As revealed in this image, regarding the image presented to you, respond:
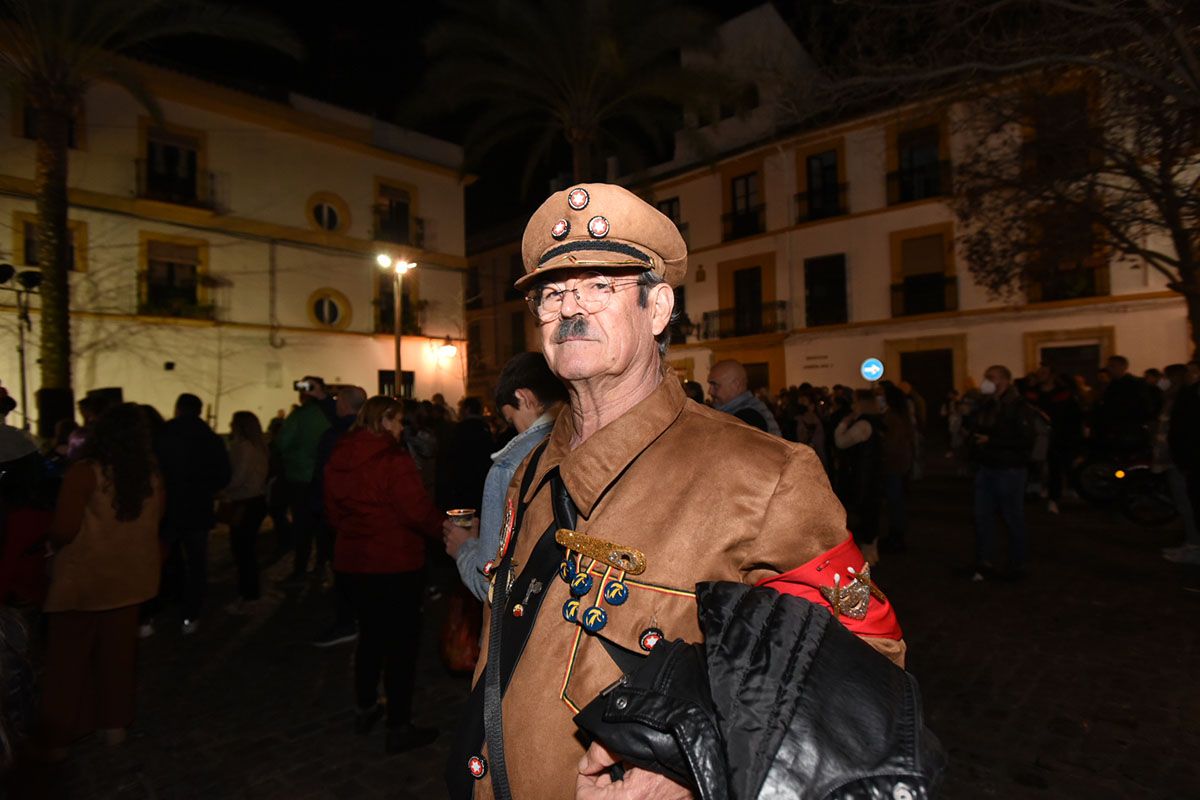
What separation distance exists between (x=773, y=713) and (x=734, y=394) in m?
4.71

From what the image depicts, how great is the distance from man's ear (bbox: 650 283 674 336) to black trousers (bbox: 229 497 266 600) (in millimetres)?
5918

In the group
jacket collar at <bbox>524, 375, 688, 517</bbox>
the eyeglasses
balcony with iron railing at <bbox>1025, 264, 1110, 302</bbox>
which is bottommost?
jacket collar at <bbox>524, 375, 688, 517</bbox>

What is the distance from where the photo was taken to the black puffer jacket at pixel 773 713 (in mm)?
897

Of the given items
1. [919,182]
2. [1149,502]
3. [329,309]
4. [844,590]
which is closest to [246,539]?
→ [844,590]

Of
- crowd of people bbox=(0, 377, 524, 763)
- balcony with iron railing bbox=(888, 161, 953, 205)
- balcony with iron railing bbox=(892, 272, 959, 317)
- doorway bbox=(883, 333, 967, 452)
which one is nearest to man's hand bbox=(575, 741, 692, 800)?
crowd of people bbox=(0, 377, 524, 763)

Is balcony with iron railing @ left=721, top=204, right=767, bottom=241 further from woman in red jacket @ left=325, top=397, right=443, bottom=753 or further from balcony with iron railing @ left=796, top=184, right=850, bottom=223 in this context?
woman in red jacket @ left=325, top=397, right=443, bottom=753

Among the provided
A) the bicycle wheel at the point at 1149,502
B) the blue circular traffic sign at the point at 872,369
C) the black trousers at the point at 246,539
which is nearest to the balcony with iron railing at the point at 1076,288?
the blue circular traffic sign at the point at 872,369

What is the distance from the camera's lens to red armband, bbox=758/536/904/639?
1.25 meters

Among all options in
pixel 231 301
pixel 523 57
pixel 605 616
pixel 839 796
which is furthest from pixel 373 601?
pixel 231 301

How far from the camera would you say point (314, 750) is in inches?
152

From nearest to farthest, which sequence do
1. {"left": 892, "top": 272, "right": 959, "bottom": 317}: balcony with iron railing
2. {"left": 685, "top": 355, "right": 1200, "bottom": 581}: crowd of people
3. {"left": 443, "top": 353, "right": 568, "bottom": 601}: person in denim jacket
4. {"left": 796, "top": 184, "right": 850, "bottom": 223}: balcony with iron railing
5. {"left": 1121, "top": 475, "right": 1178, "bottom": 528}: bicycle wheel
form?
1. {"left": 443, "top": 353, "right": 568, "bottom": 601}: person in denim jacket
2. {"left": 685, "top": 355, "right": 1200, "bottom": 581}: crowd of people
3. {"left": 1121, "top": 475, "right": 1178, "bottom": 528}: bicycle wheel
4. {"left": 892, "top": 272, "right": 959, "bottom": 317}: balcony with iron railing
5. {"left": 796, "top": 184, "right": 850, "bottom": 223}: balcony with iron railing

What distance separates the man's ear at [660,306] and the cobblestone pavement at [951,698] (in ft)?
9.75

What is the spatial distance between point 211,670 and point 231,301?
62.9 feet

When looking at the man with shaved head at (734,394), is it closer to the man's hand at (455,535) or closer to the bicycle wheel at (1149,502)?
the man's hand at (455,535)
